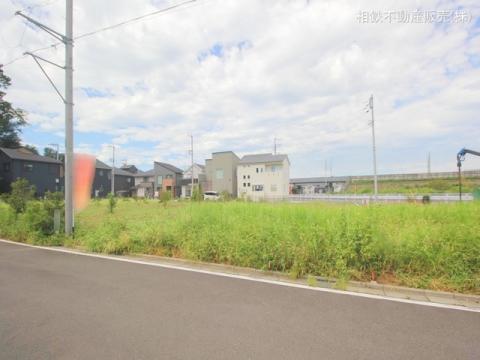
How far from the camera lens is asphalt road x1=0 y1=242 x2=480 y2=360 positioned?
2521 mm

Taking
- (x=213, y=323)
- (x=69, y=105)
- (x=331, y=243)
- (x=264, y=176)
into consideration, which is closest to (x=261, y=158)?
(x=264, y=176)

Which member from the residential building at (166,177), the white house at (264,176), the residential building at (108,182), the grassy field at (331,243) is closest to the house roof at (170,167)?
the residential building at (166,177)

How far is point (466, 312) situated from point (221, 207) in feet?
18.8

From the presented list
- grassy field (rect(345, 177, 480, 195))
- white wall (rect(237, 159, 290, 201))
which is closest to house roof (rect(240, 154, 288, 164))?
white wall (rect(237, 159, 290, 201))

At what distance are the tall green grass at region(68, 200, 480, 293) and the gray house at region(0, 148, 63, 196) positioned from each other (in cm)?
3395

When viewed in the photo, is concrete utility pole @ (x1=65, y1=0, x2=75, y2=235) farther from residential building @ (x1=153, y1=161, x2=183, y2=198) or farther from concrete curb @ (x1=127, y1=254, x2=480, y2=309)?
→ residential building @ (x1=153, y1=161, x2=183, y2=198)

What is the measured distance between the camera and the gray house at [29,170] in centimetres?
3384

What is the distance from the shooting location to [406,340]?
269 cm

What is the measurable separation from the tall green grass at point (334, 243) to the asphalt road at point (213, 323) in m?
0.77

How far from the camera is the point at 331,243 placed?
184 inches

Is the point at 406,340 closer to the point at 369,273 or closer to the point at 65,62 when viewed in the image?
the point at 369,273

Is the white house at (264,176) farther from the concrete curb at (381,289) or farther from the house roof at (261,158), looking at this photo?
the concrete curb at (381,289)

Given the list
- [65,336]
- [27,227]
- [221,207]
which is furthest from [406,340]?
[27,227]

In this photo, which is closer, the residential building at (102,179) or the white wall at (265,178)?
the white wall at (265,178)
